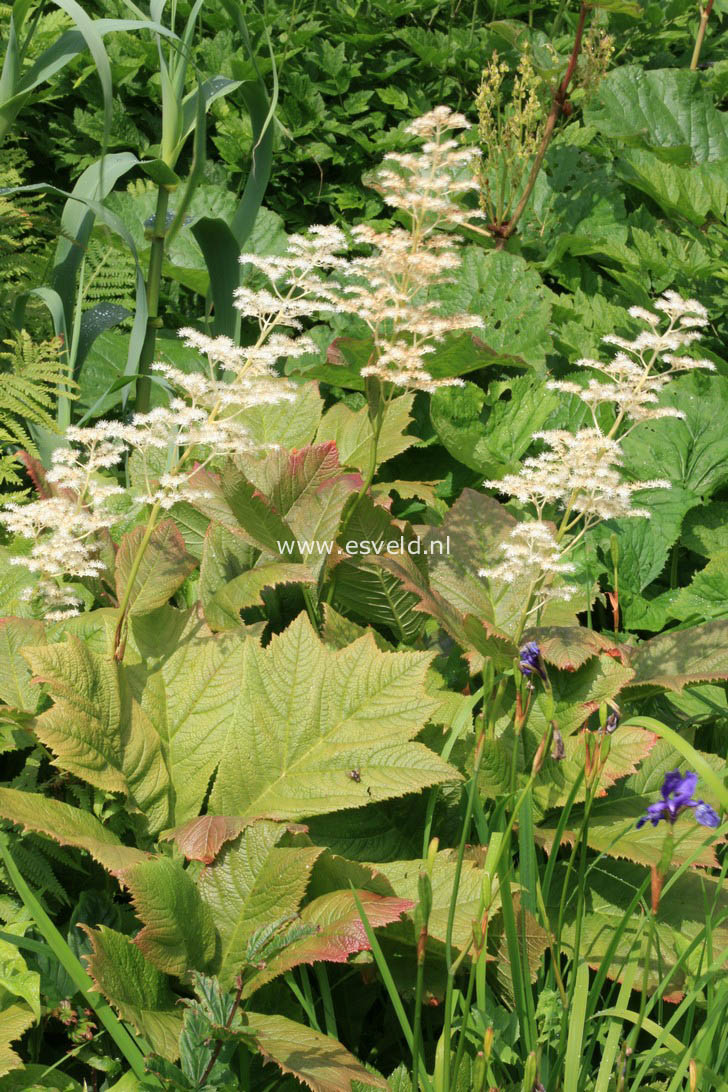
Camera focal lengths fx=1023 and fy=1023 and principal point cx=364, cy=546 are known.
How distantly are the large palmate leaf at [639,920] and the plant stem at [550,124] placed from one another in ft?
6.69

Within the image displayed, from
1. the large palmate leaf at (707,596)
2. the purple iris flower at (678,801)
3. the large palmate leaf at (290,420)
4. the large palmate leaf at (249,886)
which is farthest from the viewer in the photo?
the large palmate leaf at (290,420)

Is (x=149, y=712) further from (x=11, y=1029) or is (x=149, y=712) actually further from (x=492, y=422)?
(x=492, y=422)

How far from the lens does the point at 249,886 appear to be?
1376 millimetres

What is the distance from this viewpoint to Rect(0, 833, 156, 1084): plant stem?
113 centimetres

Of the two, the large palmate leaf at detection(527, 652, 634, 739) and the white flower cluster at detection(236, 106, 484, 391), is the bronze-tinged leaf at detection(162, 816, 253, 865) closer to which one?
the large palmate leaf at detection(527, 652, 634, 739)

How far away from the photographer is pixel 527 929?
136 cm

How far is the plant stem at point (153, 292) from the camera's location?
2105 millimetres

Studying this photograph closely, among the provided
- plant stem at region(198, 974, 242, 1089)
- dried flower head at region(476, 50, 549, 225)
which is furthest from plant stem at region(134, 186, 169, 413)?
plant stem at region(198, 974, 242, 1089)

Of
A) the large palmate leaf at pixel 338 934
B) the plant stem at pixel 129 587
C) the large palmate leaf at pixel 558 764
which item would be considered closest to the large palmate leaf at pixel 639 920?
the large palmate leaf at pixel 558 764

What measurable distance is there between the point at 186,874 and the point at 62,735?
0.94 ft

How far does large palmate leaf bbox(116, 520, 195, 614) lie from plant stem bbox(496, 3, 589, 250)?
5.65 ft

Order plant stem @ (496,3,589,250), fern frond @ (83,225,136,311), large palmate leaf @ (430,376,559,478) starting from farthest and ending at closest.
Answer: plant stem @ (496,3,589,250)
fern frond @ (83,225,136,311)
large palmate leaf @ (430,376,559,478)

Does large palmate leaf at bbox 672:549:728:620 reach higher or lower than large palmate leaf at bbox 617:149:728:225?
lower

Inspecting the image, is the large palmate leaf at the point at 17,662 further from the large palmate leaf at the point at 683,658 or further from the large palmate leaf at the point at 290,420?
the large palmate leaf at the point at 683,658
